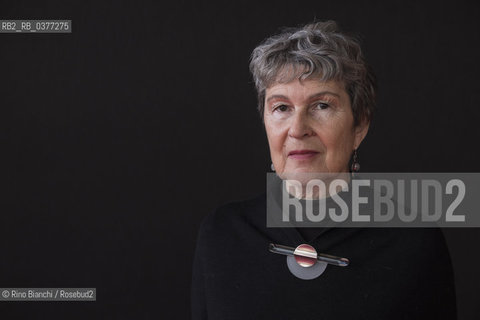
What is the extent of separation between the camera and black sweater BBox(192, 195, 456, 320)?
175 centimetres

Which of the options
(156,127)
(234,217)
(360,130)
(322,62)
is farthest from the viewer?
(156,127)

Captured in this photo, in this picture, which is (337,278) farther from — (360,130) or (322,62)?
(322,62)

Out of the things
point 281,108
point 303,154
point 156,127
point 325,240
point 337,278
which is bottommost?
point 337,278

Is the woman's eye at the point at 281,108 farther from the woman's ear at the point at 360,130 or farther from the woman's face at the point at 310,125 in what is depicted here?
the woman's ear at the point at 360,130

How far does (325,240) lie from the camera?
1814mm

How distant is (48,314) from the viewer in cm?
230

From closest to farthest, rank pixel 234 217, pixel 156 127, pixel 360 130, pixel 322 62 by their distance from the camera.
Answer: pixel 322 62 < pixel 360 130 < pixel 234 217 < pixel 156 127

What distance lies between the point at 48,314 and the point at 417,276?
4.02 feet

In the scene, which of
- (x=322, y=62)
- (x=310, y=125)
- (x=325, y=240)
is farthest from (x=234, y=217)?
(x=322, y=62)

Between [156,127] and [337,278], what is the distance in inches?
35.3

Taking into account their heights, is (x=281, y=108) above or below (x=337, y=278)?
above

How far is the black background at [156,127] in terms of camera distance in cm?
230

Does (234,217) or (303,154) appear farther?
(234,217)

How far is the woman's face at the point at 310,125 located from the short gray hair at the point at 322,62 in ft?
0.07
